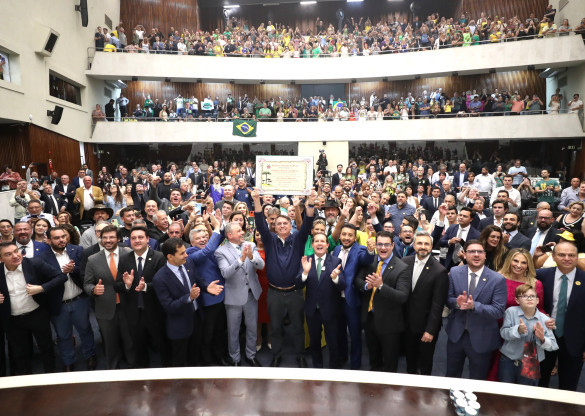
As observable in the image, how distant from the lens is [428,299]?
10.9ft

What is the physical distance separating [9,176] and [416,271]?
1101 cm

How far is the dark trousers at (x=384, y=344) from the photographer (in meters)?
3.46

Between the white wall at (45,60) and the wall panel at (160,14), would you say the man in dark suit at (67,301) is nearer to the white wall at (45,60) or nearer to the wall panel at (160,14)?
the white wall at (45,60)

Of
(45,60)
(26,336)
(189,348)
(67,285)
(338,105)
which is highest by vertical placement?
(45,60)

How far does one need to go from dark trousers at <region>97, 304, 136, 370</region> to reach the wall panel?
18.3 m

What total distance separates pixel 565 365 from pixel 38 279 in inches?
195

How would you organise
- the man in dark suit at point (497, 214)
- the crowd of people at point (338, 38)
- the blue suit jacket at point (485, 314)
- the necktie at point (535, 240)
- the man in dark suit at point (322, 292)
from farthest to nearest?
the crowd of people at point (338, 38), the man in dark suit at point (497, 214), the necktie at point (535, 240), the man in dark suit at point (322, 292), the blue suit jacket at point (485, 314)

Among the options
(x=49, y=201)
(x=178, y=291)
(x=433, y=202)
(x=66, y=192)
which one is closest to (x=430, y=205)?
(x=433, y=202)

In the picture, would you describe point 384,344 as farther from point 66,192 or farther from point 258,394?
point 66,192

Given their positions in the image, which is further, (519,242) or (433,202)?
(433,202)

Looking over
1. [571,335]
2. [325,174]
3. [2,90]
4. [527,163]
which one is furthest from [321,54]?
[571,335]

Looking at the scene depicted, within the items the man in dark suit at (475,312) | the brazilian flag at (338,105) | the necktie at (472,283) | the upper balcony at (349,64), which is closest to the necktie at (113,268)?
the man in dark suit at (475,312)

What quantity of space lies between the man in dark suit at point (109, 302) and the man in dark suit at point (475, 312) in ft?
10.1

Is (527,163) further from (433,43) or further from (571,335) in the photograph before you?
(571,335)
